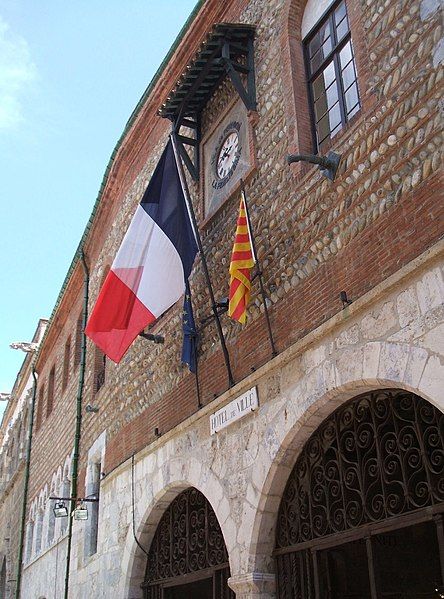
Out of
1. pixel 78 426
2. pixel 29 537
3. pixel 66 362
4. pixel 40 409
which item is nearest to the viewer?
pixel 78 426

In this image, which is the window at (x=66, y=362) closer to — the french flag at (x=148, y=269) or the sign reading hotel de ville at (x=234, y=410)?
the french flag at (x=148, y=269)

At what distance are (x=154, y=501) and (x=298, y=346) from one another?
10.9 feet

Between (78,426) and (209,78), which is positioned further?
(78,426)

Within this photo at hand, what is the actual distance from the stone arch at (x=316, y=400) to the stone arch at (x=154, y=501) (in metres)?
1.08

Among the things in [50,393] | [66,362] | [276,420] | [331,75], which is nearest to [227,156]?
[331,75]

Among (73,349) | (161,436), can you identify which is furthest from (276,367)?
(73,349)

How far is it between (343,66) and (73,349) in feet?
31.0

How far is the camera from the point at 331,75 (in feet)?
22.0

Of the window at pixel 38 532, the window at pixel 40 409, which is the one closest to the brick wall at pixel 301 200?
the window at pixel 38 532

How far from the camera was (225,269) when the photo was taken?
7531 mm

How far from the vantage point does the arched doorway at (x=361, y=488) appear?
184 inches

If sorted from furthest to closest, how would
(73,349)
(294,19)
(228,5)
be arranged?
(73,349) → (228,5) → (294,19)

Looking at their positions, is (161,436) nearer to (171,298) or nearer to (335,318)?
(171,298)

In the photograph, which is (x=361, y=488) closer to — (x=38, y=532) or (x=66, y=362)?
(x=66, y=362)
